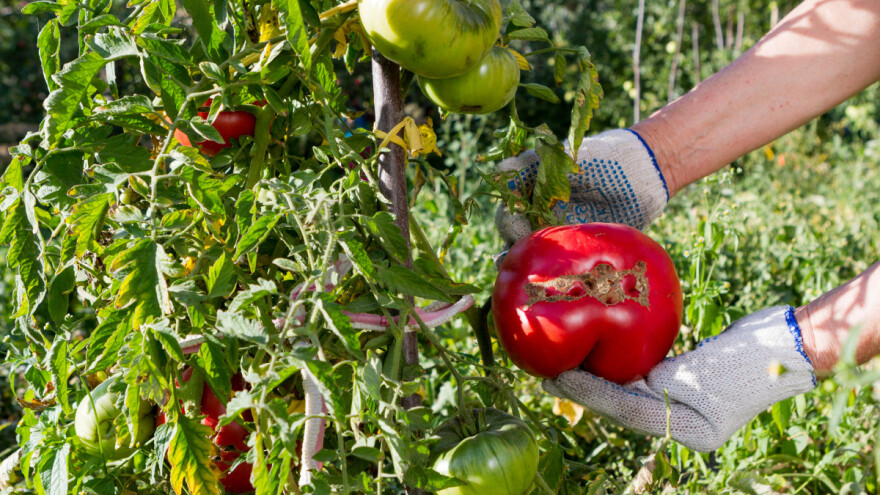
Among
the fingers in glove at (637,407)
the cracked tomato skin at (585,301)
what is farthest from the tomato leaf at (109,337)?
the fingers in glove at (637,407)

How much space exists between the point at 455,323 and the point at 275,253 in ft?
3.67

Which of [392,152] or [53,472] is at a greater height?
[392,152]

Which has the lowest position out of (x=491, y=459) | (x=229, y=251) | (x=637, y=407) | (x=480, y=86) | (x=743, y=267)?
(x=743, y=267)

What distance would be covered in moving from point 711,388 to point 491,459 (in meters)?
0.44

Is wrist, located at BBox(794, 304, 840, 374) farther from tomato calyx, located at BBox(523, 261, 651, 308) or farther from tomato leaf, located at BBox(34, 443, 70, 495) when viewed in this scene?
tomato leaf, located at BBox(34, 443, 70, 495)

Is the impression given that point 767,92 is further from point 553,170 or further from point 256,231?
point 256,231

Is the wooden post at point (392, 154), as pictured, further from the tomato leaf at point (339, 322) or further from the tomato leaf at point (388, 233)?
the tomato leaf at point (339, 322)

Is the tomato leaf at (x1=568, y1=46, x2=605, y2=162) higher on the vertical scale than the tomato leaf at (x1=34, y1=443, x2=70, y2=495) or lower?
higher

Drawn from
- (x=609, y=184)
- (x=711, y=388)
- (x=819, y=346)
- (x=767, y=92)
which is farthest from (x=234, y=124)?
(x=767, y=92)

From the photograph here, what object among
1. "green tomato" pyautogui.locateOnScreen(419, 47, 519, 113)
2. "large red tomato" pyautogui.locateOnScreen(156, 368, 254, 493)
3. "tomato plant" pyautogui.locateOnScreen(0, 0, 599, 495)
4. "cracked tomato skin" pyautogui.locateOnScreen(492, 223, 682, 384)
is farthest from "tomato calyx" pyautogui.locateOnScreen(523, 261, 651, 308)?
"large red tomato" pyautogui.locateOnScreen(156, 368, 254, 493)

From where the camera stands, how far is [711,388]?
3.52ft

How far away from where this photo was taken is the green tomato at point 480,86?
84cm

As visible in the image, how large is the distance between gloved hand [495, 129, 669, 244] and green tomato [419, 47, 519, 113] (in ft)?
1.05

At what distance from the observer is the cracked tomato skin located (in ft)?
3.17
